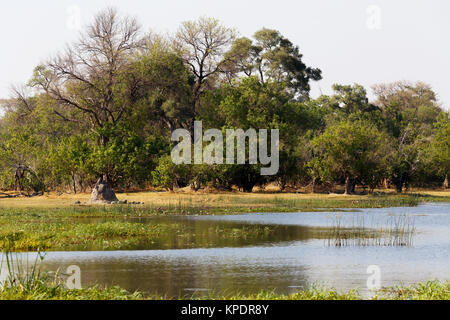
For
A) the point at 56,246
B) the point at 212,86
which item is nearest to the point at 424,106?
the point at 212,86

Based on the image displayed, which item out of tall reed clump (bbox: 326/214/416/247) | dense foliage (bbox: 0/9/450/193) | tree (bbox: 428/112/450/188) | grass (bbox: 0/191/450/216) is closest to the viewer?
tall reed clump (bbox: 326/214/416/247)

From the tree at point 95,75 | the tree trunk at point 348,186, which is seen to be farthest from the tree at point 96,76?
the tree trunk at point 348,186

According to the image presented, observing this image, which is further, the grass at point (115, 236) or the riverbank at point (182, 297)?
the grass at point (115, 236)

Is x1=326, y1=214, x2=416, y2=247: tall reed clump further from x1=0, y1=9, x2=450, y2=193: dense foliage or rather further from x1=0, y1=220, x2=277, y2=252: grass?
x1=0, y1=9, x2=450, y2=193: dense foliage

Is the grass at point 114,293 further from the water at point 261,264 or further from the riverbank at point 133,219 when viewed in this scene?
the riverbank at point 133,219

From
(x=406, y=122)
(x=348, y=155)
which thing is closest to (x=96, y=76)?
(x=348, y=155)

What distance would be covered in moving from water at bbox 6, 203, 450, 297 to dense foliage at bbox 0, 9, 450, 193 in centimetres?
2163

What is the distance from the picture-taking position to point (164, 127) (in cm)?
6041

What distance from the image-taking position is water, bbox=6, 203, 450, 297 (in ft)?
52.2

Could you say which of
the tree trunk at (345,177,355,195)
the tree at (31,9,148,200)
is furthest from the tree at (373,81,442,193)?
the tree at (31,9,148,200)

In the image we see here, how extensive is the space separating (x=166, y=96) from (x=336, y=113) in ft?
82.7

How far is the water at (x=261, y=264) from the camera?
1591 centimetres

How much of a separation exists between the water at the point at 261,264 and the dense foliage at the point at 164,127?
21.6 metres
